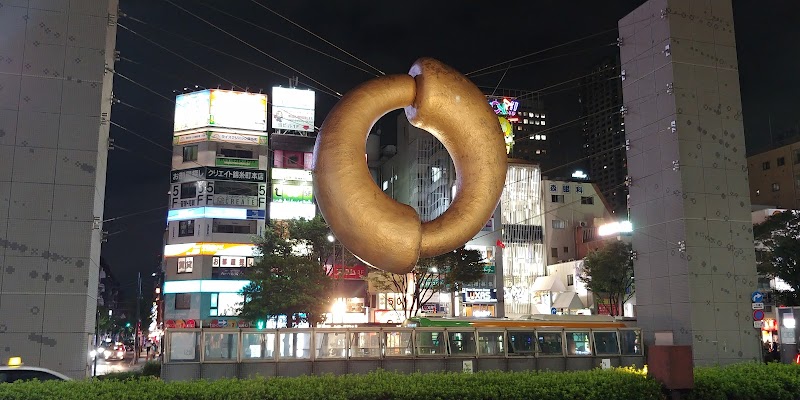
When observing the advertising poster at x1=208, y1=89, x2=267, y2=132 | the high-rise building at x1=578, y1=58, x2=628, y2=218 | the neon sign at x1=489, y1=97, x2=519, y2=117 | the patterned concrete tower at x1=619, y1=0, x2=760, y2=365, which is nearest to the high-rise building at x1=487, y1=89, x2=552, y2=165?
the high-rise building at x1=578, y1=58, x2=628, y2=218

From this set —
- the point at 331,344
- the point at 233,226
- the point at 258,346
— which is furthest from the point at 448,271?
the point at 258,346

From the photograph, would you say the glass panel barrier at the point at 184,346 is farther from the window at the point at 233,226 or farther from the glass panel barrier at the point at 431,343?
the window at the point at 233,226

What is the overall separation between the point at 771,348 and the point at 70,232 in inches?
1089

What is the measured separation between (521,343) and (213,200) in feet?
122

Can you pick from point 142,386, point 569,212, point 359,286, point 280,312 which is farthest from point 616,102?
point 142,386

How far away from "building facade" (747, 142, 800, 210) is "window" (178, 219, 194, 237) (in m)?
47.5

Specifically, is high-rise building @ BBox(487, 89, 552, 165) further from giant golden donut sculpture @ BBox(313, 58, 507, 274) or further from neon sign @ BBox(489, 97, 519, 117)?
giant golden donut sculpture @ BBox(313, 58, 507, 274)

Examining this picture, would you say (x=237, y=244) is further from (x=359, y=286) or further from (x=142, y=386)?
(x=142, y=386)

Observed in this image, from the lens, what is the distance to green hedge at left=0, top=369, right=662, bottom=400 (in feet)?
24.6

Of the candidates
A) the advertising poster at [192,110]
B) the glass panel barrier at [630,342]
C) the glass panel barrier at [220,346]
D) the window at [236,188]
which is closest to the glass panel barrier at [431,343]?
the glass panel barrier at [220,346]

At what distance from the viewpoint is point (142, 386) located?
7.74 metres

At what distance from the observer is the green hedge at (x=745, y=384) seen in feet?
28.0

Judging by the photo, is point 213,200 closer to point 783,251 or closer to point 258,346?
point 258,346

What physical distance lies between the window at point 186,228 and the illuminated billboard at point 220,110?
283 inches
